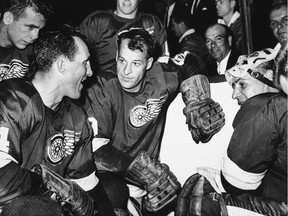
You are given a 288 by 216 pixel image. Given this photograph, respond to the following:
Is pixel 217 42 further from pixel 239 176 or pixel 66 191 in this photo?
pixel 66 191

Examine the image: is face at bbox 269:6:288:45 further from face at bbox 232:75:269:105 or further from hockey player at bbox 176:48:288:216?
face at bbox 232:75:269:105

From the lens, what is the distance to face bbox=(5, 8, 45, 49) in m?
1.98

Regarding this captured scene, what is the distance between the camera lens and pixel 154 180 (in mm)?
1933

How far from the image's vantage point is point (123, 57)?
188 centimetres

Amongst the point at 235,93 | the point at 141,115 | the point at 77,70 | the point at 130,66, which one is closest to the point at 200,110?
the point at 235,93

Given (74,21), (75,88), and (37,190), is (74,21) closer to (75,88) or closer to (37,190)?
(75,88)

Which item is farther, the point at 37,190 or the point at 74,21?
the point at 74,21

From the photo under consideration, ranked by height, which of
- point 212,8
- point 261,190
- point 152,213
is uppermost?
point 212,8

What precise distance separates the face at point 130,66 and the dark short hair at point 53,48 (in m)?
0.25

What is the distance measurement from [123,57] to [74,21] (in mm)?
531

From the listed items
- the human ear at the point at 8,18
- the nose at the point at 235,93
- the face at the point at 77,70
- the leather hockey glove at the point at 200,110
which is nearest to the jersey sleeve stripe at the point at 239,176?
the leather hockey glove at the point at 200,110

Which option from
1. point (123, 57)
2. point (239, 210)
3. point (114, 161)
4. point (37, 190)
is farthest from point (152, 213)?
point (123, 57)

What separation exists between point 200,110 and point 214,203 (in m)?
0.43

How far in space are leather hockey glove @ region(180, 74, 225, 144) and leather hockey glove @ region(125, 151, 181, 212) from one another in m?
0.22
